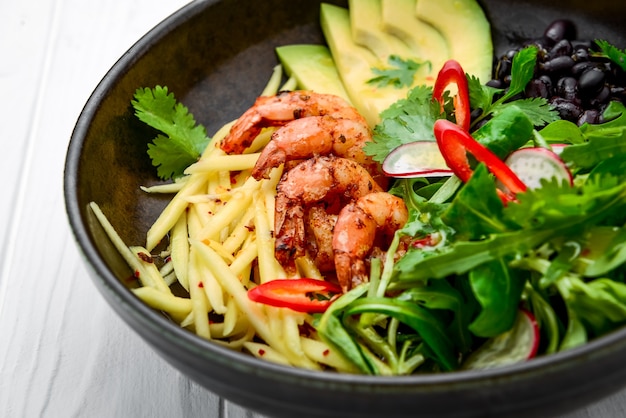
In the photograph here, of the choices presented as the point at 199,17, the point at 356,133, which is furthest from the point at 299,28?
the point at 356,133

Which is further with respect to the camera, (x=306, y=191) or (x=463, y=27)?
(x=463, y=27)

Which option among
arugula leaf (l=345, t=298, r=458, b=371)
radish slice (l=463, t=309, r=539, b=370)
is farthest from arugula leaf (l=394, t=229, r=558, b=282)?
radish slice (l=463, t=309, r=539, b=370)

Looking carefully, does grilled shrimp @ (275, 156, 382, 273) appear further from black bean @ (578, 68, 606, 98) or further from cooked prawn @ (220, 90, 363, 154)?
black bean @ (578, 68, 606, 98)

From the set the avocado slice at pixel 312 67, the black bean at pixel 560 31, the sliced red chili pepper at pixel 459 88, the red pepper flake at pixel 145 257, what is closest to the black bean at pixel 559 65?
the black bean at pixel 560 31

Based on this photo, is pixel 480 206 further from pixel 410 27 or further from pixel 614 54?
pixel 410 27

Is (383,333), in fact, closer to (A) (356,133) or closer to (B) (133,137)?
(A) (356,133)

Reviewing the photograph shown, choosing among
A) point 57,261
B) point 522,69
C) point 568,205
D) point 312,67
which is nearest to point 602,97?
point 522,69
